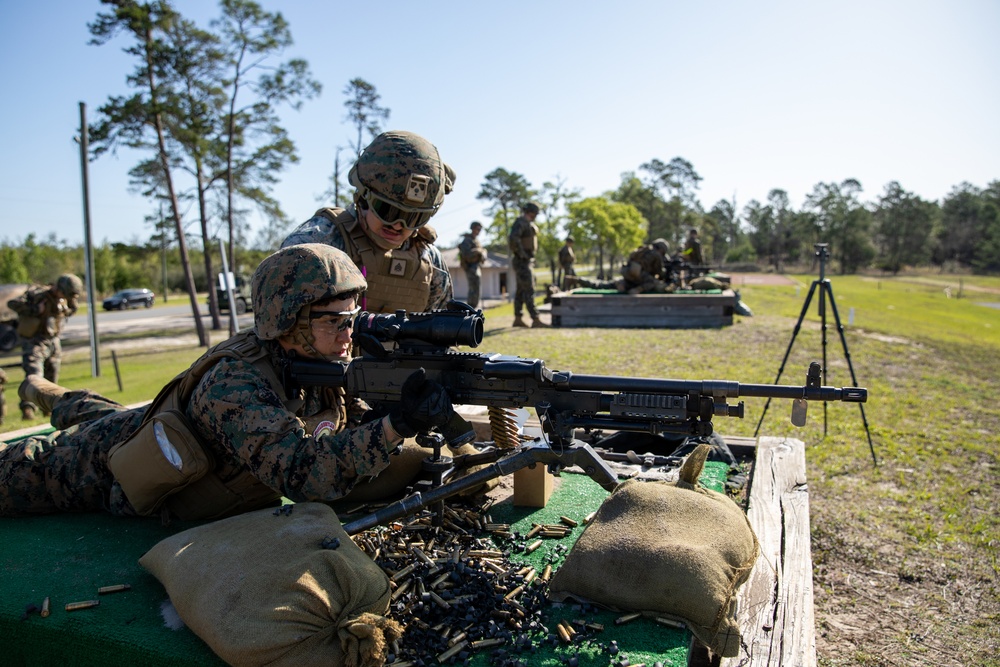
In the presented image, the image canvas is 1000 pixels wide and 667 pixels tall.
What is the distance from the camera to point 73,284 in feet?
35.6

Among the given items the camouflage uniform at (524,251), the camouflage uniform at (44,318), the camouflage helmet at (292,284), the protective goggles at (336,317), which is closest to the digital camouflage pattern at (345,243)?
the camouflage helmet at (292,284)

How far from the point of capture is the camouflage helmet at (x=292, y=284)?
118 inches

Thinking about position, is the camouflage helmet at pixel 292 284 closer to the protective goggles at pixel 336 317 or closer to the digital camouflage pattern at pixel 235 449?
the protective goggles at pixel 336 317

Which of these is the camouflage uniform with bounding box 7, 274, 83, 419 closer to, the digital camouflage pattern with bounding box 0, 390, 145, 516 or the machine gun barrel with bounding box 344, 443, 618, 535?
the digital camouflage pattern with bounding box 0, 390, 145, 516

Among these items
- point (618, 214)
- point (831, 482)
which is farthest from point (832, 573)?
point (618, 214)

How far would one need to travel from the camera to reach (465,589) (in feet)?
9.58

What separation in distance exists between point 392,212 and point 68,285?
30.4 ft

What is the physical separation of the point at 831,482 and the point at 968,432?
10.1 feet

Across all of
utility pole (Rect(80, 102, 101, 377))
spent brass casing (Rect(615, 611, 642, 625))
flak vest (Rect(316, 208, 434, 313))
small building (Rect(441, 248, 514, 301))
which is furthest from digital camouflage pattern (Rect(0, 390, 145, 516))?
small building (Rect(441, 248, 514, 301))

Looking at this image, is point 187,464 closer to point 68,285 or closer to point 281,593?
point 281,593

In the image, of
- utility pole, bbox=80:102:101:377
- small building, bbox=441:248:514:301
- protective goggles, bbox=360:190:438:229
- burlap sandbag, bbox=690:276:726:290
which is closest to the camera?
protective goggles, bbox=360:190:438:229

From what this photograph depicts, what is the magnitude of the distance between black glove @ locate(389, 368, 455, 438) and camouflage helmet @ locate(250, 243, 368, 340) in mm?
635

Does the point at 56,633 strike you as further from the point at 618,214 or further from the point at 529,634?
the point at 618,214

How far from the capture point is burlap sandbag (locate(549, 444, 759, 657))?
8.23 feet
